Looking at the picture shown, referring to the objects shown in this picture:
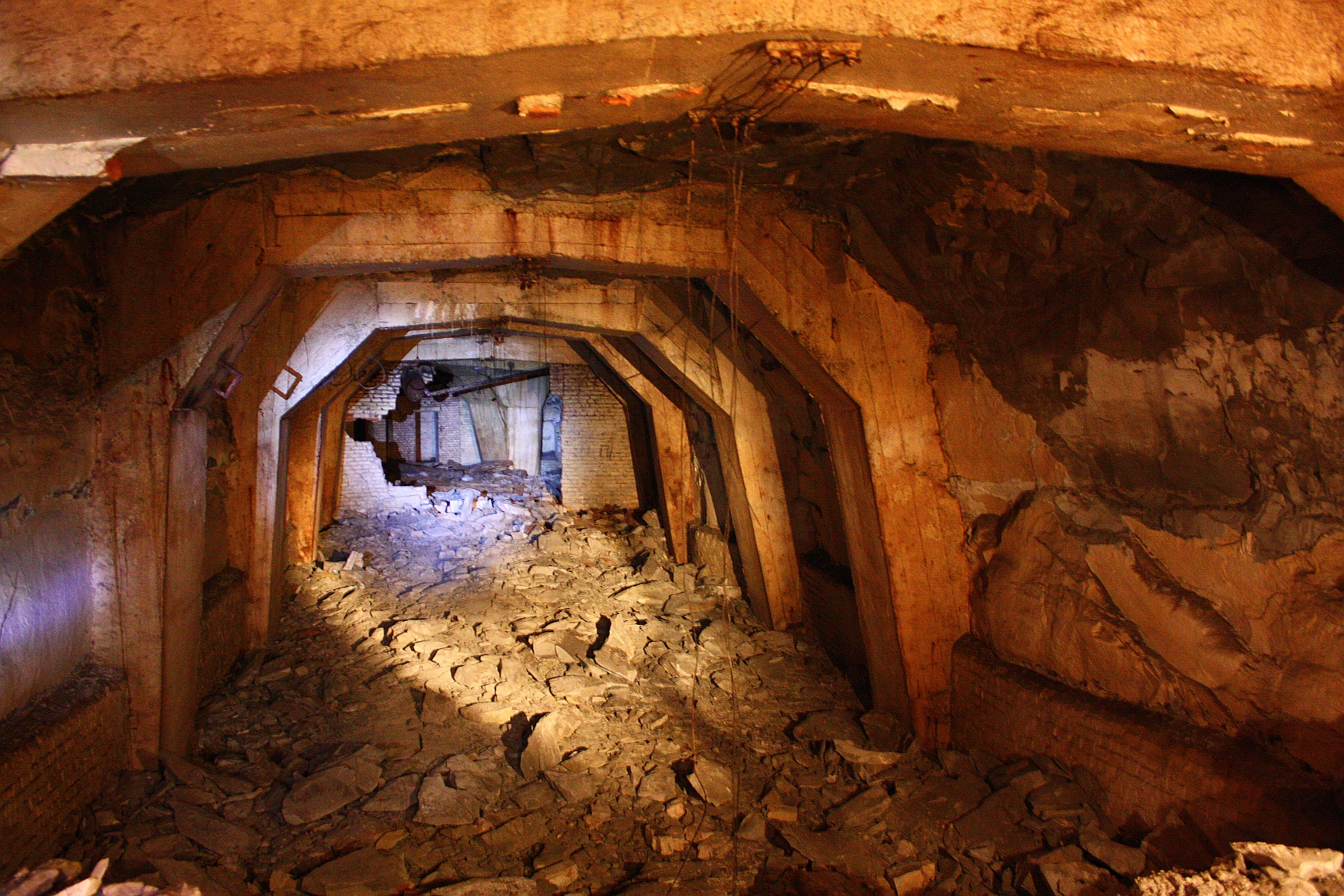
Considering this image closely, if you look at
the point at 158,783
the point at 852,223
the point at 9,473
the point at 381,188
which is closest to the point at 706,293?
the point at 852,223

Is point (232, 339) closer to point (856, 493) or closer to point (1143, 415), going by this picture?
point (856, 493)

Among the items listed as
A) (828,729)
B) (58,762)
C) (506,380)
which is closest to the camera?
(58,762)

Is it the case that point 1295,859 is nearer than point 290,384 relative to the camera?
Yes

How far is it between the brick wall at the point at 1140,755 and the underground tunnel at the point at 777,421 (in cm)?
2

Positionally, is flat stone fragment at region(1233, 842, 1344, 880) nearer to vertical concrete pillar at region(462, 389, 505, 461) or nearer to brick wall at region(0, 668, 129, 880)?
brick wall at region(0, 668, 129, 880)

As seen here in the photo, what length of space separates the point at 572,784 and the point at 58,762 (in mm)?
2520

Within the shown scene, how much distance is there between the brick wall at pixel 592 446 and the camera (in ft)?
38.9

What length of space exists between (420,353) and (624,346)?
11.7 feet

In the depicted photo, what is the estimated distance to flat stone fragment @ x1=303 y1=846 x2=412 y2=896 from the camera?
3.53 metres

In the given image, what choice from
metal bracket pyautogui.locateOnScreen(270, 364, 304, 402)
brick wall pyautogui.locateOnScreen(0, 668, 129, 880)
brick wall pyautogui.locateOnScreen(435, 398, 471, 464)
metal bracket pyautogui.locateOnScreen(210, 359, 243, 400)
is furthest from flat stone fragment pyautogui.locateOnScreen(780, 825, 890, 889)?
brick wall pyautogui.locateOnScreen(435, 398, 471, 464)

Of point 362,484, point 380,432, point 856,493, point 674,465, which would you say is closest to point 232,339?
point 856,493

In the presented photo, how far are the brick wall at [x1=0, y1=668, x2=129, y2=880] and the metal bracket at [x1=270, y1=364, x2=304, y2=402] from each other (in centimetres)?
273

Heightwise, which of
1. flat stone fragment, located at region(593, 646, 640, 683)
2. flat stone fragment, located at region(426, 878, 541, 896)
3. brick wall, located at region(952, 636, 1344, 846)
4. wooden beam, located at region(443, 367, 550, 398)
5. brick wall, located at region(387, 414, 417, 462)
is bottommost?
flat stone fragment, located at region(426, 878, 541, 896)

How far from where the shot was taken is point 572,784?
446 centimetres
